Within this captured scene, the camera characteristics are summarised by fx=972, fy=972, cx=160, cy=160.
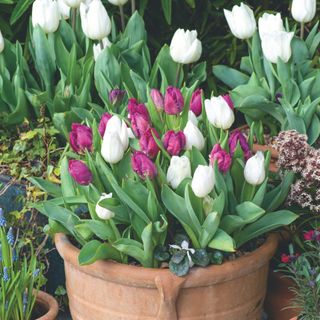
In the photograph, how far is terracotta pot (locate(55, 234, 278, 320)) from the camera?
98.3 inches

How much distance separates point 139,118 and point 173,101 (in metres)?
0.10

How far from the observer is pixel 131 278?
2502 mm

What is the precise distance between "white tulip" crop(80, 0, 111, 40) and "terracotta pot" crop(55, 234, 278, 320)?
2.52ft

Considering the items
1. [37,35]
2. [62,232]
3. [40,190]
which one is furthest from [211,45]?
[62,232]

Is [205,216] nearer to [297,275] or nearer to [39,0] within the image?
[297,275]

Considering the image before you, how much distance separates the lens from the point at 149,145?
2.49 meters

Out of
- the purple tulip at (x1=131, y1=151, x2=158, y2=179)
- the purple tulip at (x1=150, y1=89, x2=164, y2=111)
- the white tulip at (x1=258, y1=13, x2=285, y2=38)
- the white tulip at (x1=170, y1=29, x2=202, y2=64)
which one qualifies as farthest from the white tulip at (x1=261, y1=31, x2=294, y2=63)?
the purple tulip at (x1=131, y1=151, x2=158, y2=179)

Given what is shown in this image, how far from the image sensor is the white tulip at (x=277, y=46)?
9.60 feet

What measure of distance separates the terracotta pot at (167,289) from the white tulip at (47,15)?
2.87 ft

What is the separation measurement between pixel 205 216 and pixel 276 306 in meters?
0.61

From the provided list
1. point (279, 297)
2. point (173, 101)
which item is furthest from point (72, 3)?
point (279, 297)

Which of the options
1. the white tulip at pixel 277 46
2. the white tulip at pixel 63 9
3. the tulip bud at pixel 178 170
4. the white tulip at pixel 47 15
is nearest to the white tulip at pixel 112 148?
the tulip bud at pixel 178 170

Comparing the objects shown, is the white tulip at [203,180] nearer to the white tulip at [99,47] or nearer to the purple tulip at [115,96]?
the purple tulip at [115,96]

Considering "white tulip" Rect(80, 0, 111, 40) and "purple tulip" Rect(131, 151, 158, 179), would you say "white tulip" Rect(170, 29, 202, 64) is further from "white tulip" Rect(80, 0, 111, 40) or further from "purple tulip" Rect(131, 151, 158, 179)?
"purple tulip" Rect(131, 151, 158, 179)
